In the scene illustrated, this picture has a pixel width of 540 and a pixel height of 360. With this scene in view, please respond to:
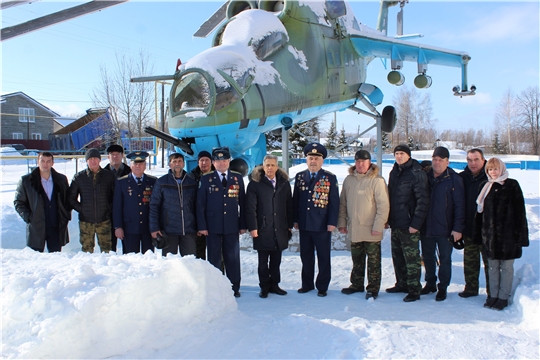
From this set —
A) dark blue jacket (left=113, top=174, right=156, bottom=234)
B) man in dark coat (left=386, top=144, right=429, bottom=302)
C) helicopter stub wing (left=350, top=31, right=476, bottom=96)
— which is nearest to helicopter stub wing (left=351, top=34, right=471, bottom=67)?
helicopter stub wing (left=350, top=31, right=476, bottom=96)

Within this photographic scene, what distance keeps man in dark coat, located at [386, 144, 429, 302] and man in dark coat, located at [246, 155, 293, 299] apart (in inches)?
55.6

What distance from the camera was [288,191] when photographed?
17.0ft

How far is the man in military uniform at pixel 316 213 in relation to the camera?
16.4ft

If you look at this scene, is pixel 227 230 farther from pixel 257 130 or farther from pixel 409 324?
pixel 257 130

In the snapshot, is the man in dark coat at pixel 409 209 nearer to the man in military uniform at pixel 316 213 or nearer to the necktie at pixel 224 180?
the man in military uniform at pixel 316 213

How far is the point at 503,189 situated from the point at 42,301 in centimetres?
464

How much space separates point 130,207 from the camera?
17.4 feet

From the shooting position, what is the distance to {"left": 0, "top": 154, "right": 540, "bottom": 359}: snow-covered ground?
2764 mm

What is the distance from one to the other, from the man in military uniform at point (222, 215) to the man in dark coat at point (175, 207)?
0.57 feet

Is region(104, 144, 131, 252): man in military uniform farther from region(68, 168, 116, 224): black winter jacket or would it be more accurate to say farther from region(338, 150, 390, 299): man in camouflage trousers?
region(338, 150, 390, 299): man in camouflage trousers

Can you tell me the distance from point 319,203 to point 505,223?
6.93 ft

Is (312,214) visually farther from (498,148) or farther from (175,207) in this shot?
(498,148)

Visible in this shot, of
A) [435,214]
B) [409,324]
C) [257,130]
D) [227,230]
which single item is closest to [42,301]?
[227,230]

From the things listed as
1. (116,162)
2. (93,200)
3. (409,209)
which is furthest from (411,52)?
(93,200)
